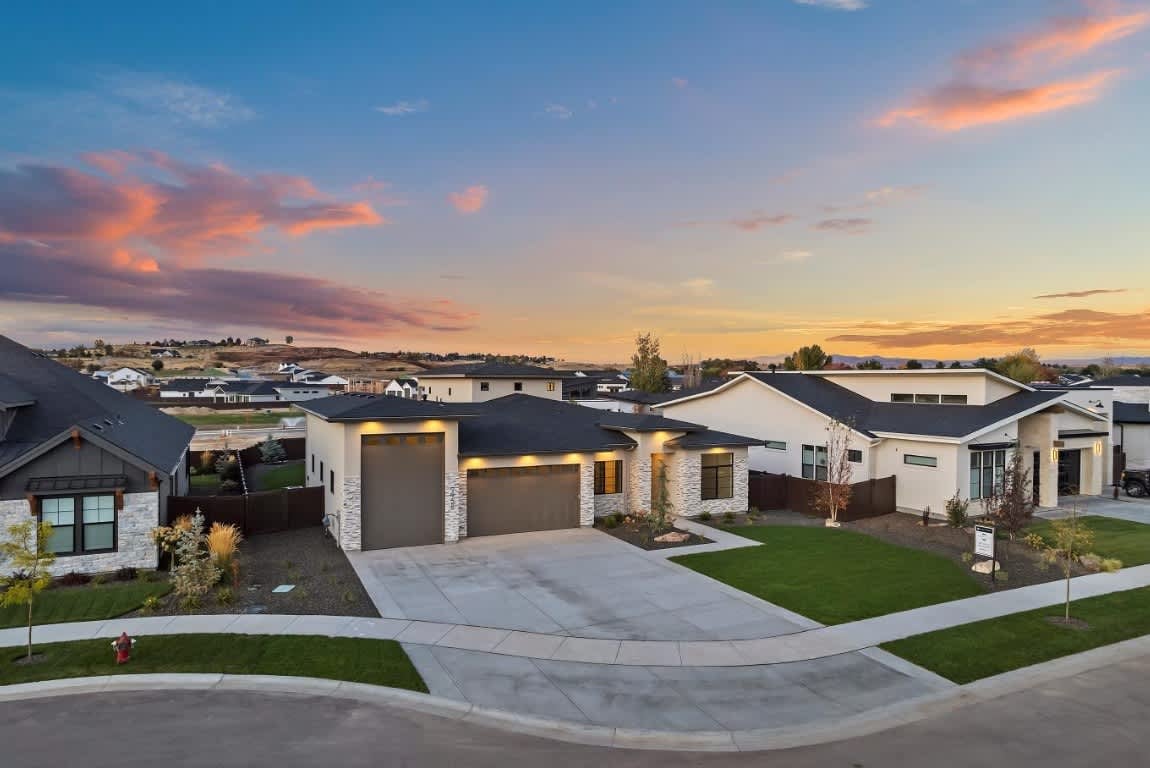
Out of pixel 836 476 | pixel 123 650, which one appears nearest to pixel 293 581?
pixel 123 650

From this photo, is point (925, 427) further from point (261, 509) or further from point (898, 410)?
point (261, 509)

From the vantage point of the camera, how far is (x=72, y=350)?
173500mm

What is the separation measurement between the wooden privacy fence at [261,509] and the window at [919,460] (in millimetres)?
23067

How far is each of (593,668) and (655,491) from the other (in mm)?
14351

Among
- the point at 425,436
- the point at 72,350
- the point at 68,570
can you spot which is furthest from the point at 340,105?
the point at 72,350

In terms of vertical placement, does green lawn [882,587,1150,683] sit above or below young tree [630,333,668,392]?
below

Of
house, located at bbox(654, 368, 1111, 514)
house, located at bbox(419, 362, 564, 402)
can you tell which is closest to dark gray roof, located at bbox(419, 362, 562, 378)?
house, located at bbox(419, 362, 564, 402)

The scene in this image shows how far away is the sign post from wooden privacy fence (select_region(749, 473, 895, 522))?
710 centimetres

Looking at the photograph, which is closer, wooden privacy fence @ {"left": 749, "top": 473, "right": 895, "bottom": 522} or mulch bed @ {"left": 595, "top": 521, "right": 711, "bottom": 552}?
mulch bed @ {"left": 595, "top": 521, "right": 711, "bottom": 552}

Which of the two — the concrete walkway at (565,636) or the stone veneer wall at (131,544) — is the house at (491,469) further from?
the concrete walkway at (565,636)

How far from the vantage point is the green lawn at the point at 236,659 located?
37.4 ft

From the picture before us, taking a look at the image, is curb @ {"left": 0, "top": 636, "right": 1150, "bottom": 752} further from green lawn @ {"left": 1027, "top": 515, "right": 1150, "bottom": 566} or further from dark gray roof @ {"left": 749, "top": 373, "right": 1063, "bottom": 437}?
dark gray roof @ {"left": 749, "top": 373, "right": 1063, "bottom": 437}

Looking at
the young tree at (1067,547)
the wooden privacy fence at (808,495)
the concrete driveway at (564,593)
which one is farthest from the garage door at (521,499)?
the young tree at (1067,547)

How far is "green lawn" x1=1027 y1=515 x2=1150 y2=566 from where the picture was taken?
20156mm
